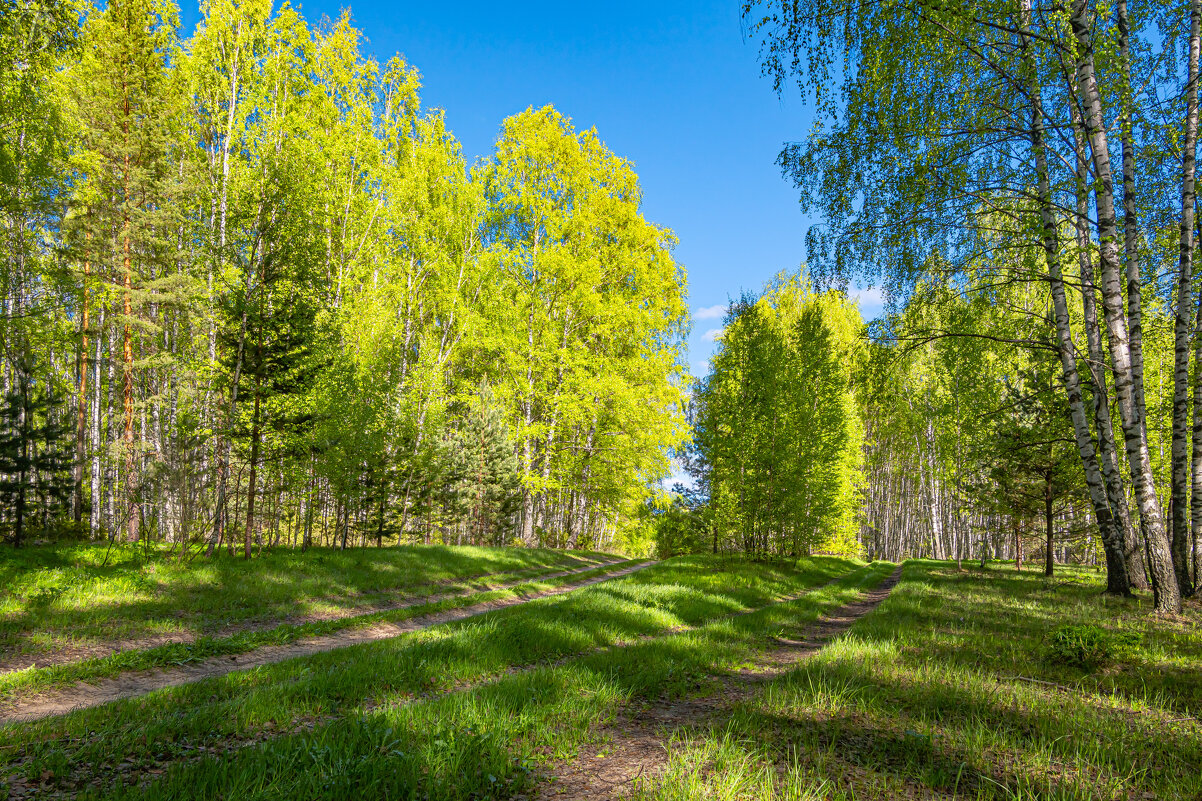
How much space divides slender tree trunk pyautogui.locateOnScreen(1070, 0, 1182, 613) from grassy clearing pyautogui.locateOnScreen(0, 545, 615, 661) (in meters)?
14.1

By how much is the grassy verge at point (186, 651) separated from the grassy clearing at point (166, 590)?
3.36ft

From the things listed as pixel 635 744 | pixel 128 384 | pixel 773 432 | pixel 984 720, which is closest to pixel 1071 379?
pixel 773 432

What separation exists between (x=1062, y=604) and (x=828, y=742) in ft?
30.5

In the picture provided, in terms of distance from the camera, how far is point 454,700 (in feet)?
13.2

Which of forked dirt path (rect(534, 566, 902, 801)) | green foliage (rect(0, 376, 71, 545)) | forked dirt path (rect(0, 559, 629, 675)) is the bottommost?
forked dirt path (rect(0, 559, 629, 675))

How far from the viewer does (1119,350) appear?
8250 mm

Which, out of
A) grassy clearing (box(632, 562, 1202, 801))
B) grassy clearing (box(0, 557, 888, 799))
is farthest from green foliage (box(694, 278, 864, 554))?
grassy clearing (box(632, 562, 1202, 801))

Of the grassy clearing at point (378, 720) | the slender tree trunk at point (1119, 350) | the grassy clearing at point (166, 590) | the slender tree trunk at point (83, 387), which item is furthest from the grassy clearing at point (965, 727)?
the slender tree trunk at point (83, 387)

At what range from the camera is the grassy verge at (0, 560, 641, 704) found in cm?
523

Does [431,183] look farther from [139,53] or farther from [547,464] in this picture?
[547,464]

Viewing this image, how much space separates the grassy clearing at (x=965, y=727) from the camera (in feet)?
9.29

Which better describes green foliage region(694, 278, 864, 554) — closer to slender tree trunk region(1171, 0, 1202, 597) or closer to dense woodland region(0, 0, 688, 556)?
dense woodland region(0, 0, 688, 556)

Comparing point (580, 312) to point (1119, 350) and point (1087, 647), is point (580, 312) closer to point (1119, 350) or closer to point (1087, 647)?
point (1119, 350)

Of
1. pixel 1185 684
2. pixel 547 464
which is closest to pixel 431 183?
pixel 547 464
